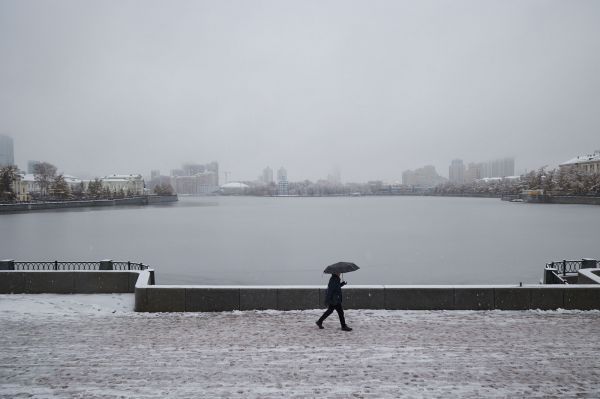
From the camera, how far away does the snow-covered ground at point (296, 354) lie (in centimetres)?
709

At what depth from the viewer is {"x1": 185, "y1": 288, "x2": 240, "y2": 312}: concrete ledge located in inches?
464

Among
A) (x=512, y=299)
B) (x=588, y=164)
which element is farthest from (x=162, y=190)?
(x=512, y=299)

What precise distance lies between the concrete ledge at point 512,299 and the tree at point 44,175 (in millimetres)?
148213

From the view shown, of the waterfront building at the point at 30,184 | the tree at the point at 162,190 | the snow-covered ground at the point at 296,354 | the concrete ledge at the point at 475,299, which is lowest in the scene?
the snow-covered ground at the point at 296,354

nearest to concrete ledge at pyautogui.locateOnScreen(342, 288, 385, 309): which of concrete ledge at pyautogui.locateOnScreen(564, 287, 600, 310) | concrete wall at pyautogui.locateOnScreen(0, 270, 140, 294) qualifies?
concrete ledge at pyautogui.locateOnScreen(564, 287, 600, 310)

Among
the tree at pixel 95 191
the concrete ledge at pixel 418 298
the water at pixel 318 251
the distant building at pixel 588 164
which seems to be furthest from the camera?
the distant building at pixel 588 164

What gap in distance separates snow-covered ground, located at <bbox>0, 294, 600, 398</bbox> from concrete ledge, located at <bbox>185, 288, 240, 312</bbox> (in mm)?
427

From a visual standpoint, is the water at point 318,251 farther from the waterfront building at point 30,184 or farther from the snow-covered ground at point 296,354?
the waterfront building at point 30,184

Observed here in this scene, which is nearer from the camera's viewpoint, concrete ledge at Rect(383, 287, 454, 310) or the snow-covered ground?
the snow-covered ground

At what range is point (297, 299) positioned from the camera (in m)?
11.9

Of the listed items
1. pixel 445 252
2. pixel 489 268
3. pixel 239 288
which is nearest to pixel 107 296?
pixel 239 288

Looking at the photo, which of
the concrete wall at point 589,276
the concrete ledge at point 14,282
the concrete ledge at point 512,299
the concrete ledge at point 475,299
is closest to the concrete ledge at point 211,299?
the concrete ledge at point 14,282

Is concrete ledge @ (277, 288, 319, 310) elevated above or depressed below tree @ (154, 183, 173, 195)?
below

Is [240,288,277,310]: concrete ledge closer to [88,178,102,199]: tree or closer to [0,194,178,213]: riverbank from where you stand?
[0,194,178,213]: riverbank
